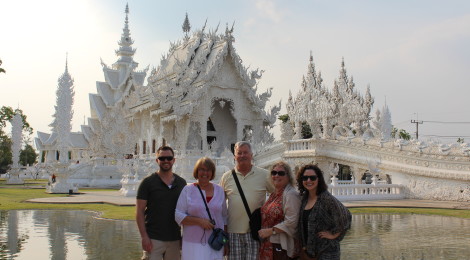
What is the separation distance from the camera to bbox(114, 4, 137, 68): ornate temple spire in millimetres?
44075

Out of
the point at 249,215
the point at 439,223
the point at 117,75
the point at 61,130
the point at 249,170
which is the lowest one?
the point at 439,223

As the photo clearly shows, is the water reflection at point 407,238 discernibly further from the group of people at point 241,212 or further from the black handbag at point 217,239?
the black handbag at point 217,239

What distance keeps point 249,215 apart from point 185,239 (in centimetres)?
58

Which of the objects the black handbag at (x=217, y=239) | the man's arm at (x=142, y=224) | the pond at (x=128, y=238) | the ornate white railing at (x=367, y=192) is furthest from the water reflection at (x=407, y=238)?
the ornate white railing at (x=367, y=192)

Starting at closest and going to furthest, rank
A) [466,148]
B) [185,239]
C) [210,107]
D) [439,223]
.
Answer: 1. [185,239]
2. [439,223]
3. [466,148]
4. [210,107]

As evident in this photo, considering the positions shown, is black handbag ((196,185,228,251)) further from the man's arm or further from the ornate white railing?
the ornate white railing

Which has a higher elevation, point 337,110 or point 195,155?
point 337,110

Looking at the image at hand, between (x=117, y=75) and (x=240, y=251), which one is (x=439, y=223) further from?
(x=117, y=75)

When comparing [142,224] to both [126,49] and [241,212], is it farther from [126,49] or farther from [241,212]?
[126,49]

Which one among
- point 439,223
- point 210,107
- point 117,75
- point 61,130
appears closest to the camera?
point 439,223

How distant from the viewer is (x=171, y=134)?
95.4ft

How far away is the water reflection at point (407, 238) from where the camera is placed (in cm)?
691

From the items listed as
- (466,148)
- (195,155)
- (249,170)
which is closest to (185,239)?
(249,170)

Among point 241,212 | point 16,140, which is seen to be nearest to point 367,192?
point 241,212
